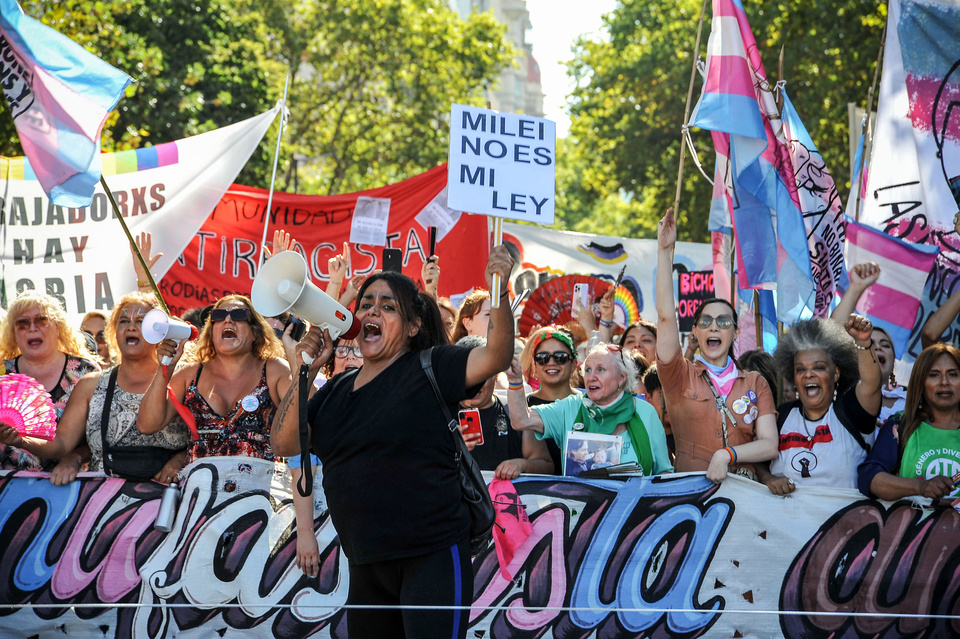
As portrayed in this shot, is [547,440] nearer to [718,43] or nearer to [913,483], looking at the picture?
[913,483]

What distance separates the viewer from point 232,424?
202 inches

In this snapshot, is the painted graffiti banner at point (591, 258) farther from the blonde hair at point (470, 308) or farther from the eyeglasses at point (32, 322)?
the eyeglasses at point (32, 322)

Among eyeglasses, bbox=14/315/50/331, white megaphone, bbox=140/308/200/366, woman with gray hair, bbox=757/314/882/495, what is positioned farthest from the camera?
eyeglasses, bbox=14/315/50/331

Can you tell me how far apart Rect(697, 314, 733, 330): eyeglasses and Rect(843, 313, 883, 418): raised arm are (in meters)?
0.67

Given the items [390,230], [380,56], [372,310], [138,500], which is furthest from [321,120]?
[372,310]

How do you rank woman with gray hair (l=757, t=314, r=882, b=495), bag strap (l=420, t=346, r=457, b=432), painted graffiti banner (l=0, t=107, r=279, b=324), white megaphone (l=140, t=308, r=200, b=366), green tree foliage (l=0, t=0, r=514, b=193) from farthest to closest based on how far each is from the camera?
green tree foliage (l=0, t=0, r=514, b=193) < painted graffiti banner (l=0, t=107, r=279, b=324) < woman with gray hair (l=757, t=314, r=882, b=495) < white megaphone (l=140, t=308, r=200, b=366) < bag strap (l=420, t=346, r=457, b=432)

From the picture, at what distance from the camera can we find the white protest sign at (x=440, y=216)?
9039 mm

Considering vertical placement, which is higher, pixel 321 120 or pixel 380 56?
pixel 380 56

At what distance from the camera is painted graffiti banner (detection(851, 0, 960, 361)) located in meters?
6.90

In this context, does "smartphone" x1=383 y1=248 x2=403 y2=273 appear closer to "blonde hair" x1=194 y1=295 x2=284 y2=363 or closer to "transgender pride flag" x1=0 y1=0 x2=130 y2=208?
"blonde hair" x1=194 y1=295 x2=284 y2=363

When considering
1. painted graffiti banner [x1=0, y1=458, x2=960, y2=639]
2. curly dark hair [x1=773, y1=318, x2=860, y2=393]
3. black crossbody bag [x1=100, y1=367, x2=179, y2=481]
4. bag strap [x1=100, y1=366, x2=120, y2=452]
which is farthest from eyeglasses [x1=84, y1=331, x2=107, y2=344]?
curly dark hair [x1=773, y1=318, x2=860, y2=393]

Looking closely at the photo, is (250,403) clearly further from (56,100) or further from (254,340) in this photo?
(56,100)

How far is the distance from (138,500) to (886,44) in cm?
550

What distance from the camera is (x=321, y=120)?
84.1 ft
